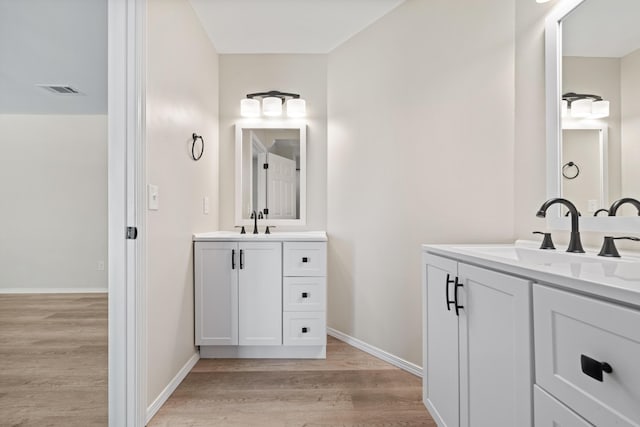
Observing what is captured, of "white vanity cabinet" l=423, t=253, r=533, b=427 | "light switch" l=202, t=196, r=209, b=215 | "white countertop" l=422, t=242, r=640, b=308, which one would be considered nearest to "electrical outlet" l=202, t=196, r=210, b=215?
"light switch" l=202, t=196, r=209, b=215

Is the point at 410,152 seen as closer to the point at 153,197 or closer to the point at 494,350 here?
the point at 494,350

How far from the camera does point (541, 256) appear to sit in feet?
4.57

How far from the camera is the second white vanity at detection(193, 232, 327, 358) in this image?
2.39 m

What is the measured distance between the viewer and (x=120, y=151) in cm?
155

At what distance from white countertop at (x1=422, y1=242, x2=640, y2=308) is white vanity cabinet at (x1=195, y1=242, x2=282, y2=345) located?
141cm

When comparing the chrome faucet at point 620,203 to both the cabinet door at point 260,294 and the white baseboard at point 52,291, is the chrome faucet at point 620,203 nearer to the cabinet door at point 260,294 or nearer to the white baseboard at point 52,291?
the cabinet door at point 260,294

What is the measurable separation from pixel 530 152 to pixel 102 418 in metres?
2.60

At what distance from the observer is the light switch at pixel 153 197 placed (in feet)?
5.56

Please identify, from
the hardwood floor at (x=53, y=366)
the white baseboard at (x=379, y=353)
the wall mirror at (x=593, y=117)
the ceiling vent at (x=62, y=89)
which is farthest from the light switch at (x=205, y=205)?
the ceiling vent at (x=62, y=89)

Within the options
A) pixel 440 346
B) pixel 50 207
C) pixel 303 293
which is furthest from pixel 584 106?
pixel 50 207

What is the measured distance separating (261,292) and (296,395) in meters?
0.75

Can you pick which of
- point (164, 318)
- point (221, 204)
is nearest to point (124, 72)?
point (164, 318)

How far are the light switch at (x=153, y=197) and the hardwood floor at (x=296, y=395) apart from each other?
1090 mm

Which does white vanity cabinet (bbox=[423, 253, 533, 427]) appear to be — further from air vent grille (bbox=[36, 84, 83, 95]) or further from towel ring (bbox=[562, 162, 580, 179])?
air vent grille (bbox=[36, 84, 83, 95])
